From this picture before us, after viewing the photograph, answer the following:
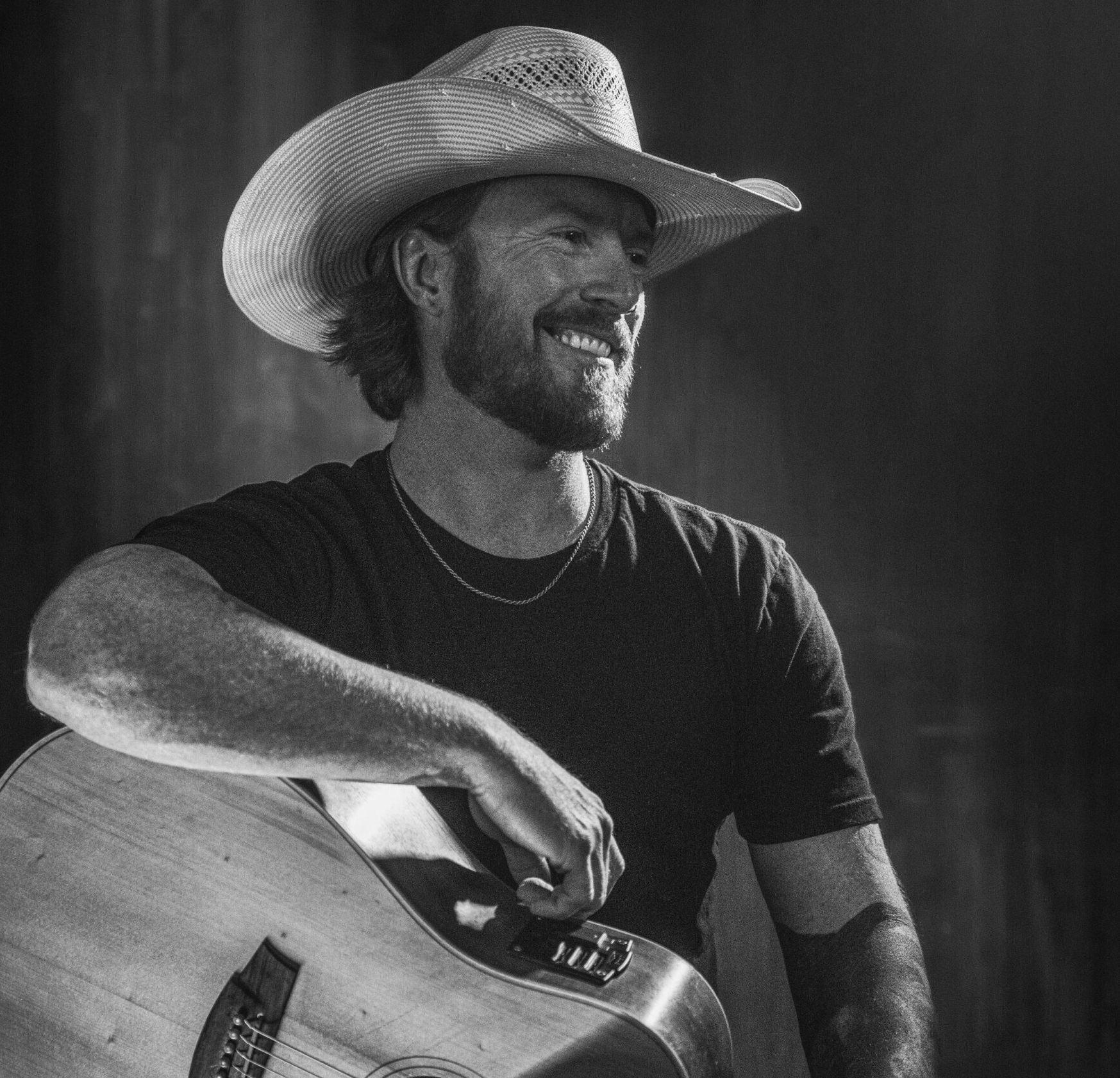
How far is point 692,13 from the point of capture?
→ 8.58 ft

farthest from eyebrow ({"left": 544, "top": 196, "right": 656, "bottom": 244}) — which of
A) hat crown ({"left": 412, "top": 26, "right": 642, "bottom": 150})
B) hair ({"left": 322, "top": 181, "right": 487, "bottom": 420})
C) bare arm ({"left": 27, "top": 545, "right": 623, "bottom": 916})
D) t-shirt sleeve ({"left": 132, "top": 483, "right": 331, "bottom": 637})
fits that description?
bare arm ({"left": 27, "top": 545, "right": 623, "bottom": 916})

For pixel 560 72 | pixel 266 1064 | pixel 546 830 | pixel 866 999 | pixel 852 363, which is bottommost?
pixel 866 999

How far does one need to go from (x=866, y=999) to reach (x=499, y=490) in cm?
84

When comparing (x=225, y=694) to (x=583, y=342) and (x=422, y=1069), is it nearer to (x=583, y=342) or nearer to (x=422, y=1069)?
(x=422, y=1069)

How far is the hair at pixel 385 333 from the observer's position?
2010 millimetres

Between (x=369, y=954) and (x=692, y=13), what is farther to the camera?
(x=692, y=13)

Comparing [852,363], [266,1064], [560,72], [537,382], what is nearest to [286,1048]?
[266,1064]

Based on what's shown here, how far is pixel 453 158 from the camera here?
1.80m

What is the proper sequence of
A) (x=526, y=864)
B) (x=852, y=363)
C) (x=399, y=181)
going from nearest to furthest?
(x=526, y=864) → (x=399, y=181) → (x=852, y=363)

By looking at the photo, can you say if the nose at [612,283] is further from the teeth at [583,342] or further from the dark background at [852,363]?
the dark background at [852,363]

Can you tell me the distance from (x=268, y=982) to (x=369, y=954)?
0.35 feet

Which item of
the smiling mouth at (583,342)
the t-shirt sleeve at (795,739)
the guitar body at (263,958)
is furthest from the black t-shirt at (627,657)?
the guitar body at (263,958)

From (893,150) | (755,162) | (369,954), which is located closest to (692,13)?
(755,162)

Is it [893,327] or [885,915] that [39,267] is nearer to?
[893,327]
